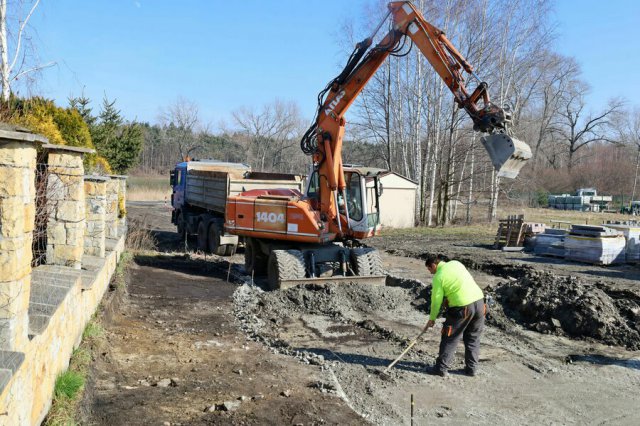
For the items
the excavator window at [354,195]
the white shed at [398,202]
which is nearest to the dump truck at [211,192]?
the excavator window at [354,195]

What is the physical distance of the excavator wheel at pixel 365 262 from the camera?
1230 cm

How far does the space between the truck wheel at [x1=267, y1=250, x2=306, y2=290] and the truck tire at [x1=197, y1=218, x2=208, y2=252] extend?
21.5 feet

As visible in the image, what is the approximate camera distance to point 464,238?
23.9 m

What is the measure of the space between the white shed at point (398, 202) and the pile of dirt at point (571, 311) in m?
16.9

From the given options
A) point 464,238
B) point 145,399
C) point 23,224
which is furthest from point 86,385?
point 464,238

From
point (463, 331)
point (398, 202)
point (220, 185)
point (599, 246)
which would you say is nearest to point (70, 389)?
point (463, 331)

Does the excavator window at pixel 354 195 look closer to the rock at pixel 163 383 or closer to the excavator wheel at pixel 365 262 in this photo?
the excavator wheel at pixel 365 262

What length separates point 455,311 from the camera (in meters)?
7.14

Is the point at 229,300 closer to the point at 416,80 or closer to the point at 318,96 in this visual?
the point at 318,96

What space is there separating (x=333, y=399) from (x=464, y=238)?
1874 centimetres

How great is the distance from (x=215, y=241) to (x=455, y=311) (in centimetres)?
1141

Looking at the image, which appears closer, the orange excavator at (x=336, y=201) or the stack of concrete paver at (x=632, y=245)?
the orange excavator at (x=336, y=201)

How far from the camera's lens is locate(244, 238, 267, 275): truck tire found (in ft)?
45.8

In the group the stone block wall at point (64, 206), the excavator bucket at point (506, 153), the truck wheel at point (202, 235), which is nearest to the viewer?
the stone block wall at point (64, 206)
